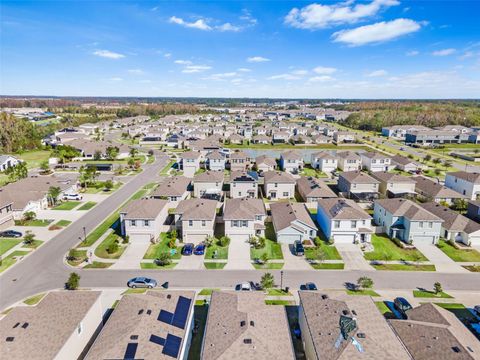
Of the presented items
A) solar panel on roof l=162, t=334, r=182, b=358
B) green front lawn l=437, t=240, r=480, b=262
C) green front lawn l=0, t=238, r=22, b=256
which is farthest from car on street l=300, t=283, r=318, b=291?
green front lawn l=0, t=238, r=22, b=256

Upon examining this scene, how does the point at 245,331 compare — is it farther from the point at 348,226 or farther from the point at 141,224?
the point at 348,226

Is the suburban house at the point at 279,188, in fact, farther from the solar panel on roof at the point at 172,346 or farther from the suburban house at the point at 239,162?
the solar panel on roof at the point at 172,346

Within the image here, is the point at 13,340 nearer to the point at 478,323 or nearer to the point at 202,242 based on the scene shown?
the point at 202,242

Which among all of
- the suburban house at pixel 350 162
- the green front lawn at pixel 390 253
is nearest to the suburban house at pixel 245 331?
the green front lawn at pixel 390 253

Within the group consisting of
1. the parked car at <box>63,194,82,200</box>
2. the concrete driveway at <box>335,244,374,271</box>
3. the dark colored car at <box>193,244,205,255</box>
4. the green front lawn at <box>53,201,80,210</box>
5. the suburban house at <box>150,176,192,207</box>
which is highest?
the suburban house at <box>150,176,192,207</box>

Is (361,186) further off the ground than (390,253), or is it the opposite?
(361,186)

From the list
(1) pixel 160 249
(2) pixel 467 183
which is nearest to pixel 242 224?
(1) pixel 160 249

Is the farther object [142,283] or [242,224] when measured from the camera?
[242,224]

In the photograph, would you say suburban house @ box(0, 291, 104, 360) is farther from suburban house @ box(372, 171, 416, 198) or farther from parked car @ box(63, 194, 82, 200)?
suburban house @ box(372, 171, 416, 198)
